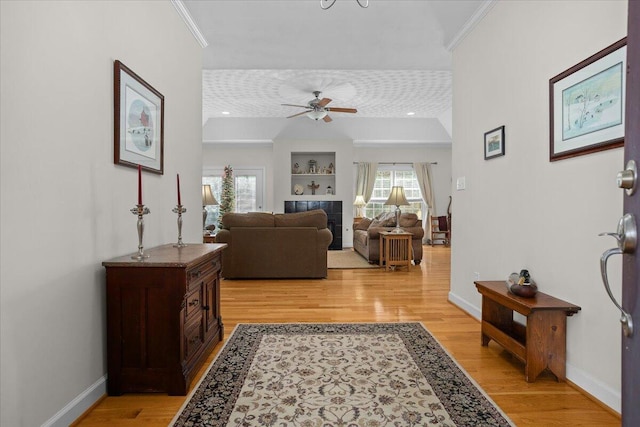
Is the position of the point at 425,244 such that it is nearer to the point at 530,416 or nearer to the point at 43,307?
the point at 530,416

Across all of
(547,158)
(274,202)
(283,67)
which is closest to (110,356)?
(547,158)

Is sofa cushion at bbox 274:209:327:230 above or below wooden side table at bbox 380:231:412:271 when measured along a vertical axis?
above

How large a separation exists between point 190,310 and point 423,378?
1.43 m

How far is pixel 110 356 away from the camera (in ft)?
6.46

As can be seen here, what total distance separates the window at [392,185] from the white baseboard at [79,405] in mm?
8330

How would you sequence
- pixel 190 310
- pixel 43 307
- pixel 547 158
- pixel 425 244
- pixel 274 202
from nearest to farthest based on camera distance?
pixel 43 307, pixel 190 310, pixel 547 158, pixel 274 202, pixel 425 244

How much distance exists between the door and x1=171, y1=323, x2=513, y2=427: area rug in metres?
1.02

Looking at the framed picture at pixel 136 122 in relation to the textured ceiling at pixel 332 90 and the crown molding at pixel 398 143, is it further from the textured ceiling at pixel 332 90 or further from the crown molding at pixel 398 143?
the crown molding at pixel 398 143

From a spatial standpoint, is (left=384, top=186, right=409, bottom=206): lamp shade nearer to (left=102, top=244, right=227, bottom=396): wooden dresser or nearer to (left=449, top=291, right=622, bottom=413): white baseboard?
(left=449, top=291, right=622, bottom=413): white baseboard

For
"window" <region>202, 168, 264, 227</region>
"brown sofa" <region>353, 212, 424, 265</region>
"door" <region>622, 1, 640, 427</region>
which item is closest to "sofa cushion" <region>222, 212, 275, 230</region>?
"brown sofa" <region>353, 212, 424, 265</region>

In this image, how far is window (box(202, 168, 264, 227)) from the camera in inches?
380

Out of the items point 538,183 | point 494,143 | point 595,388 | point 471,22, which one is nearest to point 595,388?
point 595,388

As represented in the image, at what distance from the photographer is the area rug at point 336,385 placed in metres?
1.75

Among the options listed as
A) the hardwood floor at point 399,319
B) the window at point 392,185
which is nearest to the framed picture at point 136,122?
the hardwood floor at point 399,319
